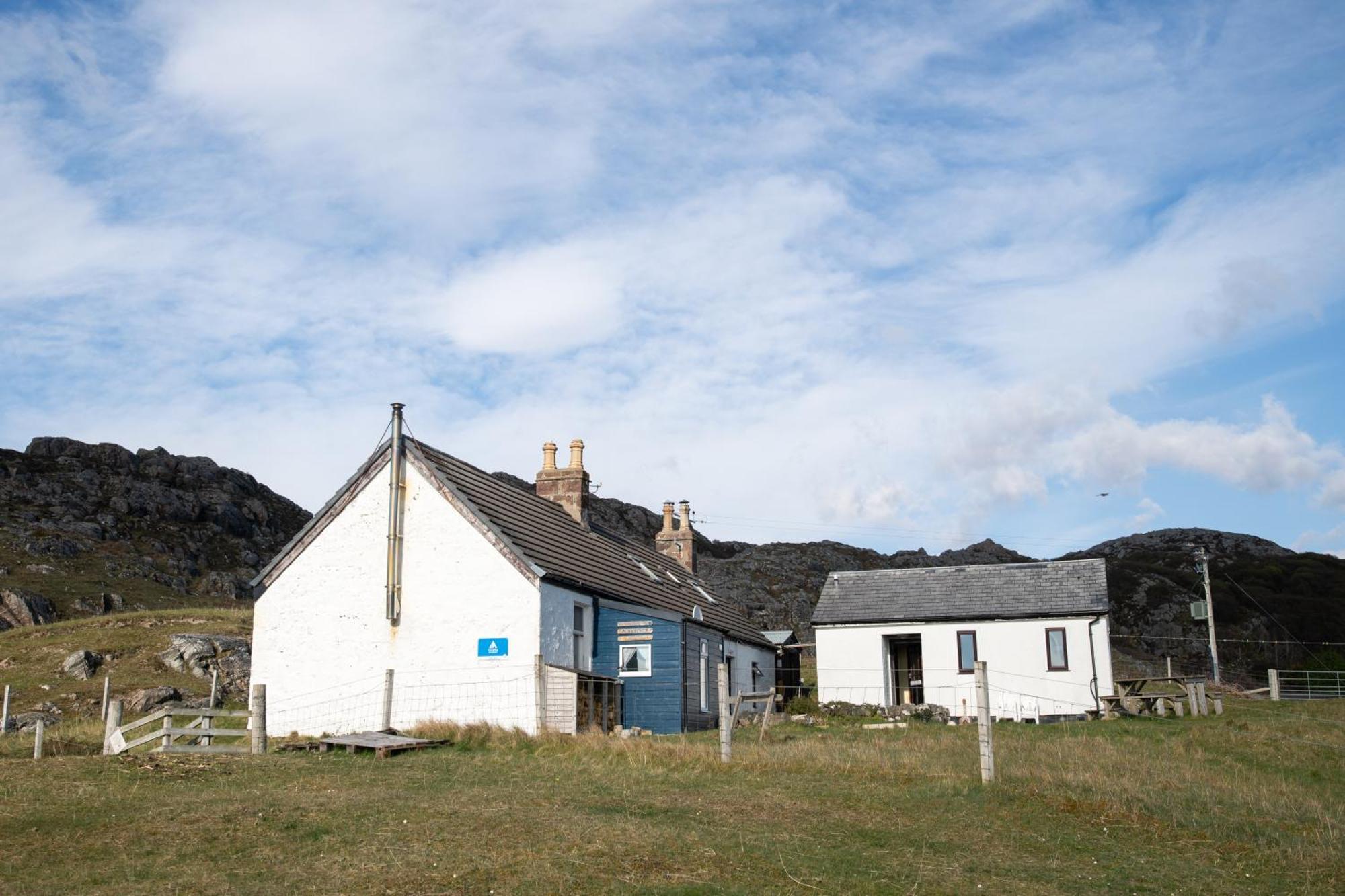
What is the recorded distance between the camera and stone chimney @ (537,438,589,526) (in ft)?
125

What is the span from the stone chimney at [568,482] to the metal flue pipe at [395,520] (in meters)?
10.1

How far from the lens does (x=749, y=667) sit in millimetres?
41219

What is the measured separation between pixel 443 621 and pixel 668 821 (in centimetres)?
1416

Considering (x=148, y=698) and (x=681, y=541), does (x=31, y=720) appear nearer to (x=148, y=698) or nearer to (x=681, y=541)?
(x=148, y=698)

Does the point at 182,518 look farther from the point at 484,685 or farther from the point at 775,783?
the point at 775,783

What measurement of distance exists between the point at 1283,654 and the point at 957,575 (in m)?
49.7

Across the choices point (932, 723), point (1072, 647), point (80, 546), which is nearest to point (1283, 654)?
point (1072, 647)

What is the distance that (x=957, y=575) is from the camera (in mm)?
42344

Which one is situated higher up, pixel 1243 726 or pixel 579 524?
pixel 579 524

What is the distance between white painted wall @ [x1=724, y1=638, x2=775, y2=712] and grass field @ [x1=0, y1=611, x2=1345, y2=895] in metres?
16.4

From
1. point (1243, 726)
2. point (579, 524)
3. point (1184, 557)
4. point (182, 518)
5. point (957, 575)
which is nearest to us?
point (1243, 726)

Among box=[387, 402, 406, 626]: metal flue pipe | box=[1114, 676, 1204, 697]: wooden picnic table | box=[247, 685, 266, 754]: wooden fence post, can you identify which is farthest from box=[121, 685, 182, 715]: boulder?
box=[1114, 676, 1204, 697]: wooden picnic table

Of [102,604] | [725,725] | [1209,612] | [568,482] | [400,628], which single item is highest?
[568,482]

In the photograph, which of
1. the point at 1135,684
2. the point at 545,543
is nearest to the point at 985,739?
the point at 545,543
